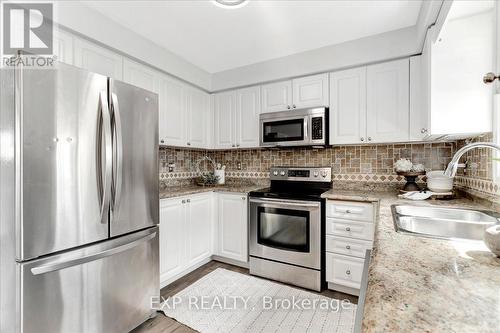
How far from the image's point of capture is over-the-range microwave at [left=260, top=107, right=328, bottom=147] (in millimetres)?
2469

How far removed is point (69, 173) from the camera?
4.32 feet

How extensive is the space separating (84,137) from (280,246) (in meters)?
1.92

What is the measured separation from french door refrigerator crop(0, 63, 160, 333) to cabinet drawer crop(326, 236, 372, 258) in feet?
5.21

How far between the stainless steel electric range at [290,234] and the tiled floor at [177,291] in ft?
0.73

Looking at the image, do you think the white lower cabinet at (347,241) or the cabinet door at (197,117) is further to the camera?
the cabinet door at (197,117)

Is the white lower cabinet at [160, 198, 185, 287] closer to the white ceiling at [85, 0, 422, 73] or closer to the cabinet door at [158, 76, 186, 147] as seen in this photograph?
the cabinet door at [158, 76, 186, 147]

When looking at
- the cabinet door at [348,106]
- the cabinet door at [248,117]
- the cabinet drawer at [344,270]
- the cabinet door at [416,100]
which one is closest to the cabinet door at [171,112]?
the cabinet door at [248,117]

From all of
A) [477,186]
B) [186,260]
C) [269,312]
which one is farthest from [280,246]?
[477,186]

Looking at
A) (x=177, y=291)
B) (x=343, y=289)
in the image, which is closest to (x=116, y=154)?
(x=177, y=291)

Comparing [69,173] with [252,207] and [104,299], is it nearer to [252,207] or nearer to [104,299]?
[104,299]

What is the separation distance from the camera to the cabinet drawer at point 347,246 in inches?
82.7

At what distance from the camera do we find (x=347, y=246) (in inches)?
84.8

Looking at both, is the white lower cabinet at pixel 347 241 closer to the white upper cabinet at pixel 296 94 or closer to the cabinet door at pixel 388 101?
the cabinet door at pixel 388 101

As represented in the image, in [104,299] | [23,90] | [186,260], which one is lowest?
[186,260]
